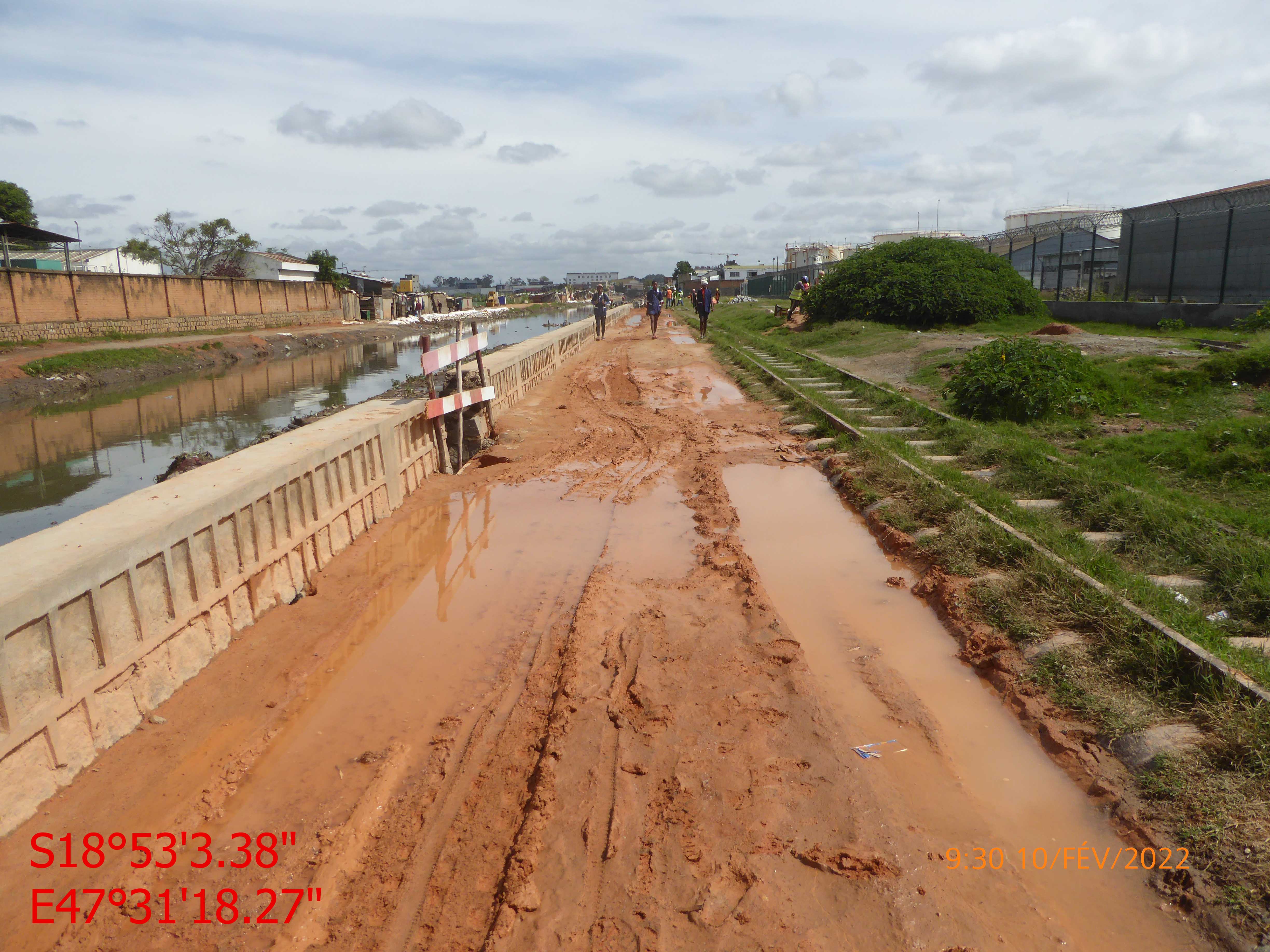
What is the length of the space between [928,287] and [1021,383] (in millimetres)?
14646

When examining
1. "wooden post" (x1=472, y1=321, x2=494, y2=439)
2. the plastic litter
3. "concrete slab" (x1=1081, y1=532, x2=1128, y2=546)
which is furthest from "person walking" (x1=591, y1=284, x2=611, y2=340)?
the plastic litter

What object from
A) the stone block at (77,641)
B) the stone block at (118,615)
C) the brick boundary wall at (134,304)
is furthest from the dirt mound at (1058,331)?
the brick boundary wall at (134,304)

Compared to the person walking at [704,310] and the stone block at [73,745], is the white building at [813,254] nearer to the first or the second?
the person walking at [704,310]

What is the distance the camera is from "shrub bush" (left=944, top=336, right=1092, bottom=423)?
10.8m

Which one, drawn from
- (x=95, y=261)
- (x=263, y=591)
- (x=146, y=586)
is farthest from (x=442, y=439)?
(x=95, y=261)

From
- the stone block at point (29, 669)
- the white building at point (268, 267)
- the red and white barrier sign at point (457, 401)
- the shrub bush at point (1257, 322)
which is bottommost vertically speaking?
the stone block at point (29, 669)

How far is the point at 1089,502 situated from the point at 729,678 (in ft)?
13.6

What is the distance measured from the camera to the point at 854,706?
4.47 metres

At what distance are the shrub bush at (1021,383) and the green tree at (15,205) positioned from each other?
190ft

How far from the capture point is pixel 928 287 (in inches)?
960

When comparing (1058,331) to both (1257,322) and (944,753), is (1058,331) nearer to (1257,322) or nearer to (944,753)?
(1257,322)

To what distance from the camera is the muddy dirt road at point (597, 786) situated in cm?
292

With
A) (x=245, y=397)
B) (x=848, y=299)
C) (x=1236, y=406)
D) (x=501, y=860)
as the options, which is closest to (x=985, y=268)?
(x=848, y=299)

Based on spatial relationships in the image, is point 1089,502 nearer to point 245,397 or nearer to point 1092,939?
point 1092,939
